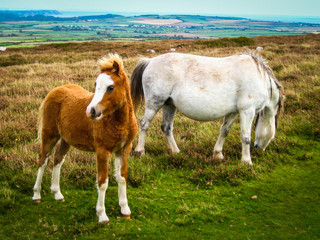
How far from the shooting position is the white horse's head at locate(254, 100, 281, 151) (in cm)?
647

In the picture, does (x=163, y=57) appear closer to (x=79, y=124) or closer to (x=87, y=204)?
(x=79, y=124)

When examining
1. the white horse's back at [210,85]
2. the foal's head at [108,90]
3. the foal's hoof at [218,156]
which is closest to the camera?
the foal's head at [108,90]

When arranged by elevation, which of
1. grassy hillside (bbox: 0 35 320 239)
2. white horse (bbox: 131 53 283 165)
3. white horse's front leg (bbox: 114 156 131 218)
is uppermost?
white horse (bbox: 131 53 283 165)

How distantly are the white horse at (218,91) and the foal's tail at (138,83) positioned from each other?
172 millimetres

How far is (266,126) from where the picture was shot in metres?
6.54

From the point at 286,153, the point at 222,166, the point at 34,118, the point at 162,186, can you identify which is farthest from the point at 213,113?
the point at 34,118

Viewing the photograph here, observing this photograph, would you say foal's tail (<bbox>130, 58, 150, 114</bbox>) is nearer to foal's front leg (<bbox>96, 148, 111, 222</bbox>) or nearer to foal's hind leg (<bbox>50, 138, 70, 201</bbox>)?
foal's hind leg (<bbox>50, 138, 70, 201</bbox>)

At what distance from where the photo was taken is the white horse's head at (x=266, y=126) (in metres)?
6.47

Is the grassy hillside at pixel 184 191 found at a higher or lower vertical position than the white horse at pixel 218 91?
lower

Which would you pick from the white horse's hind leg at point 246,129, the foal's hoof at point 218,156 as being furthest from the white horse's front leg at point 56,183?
the white horse's hind leg at point 246,129

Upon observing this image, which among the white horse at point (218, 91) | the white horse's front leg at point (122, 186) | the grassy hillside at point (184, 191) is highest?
the white horse at point (218, 91)

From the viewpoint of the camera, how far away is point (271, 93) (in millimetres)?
6203

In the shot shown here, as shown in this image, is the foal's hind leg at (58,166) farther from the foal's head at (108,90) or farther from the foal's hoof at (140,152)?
the foal's hoof at (140,152)

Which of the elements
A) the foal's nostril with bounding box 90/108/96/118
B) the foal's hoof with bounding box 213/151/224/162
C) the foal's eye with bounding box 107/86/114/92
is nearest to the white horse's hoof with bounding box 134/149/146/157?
the foal's hoof with bounding box 213/151/224/162
